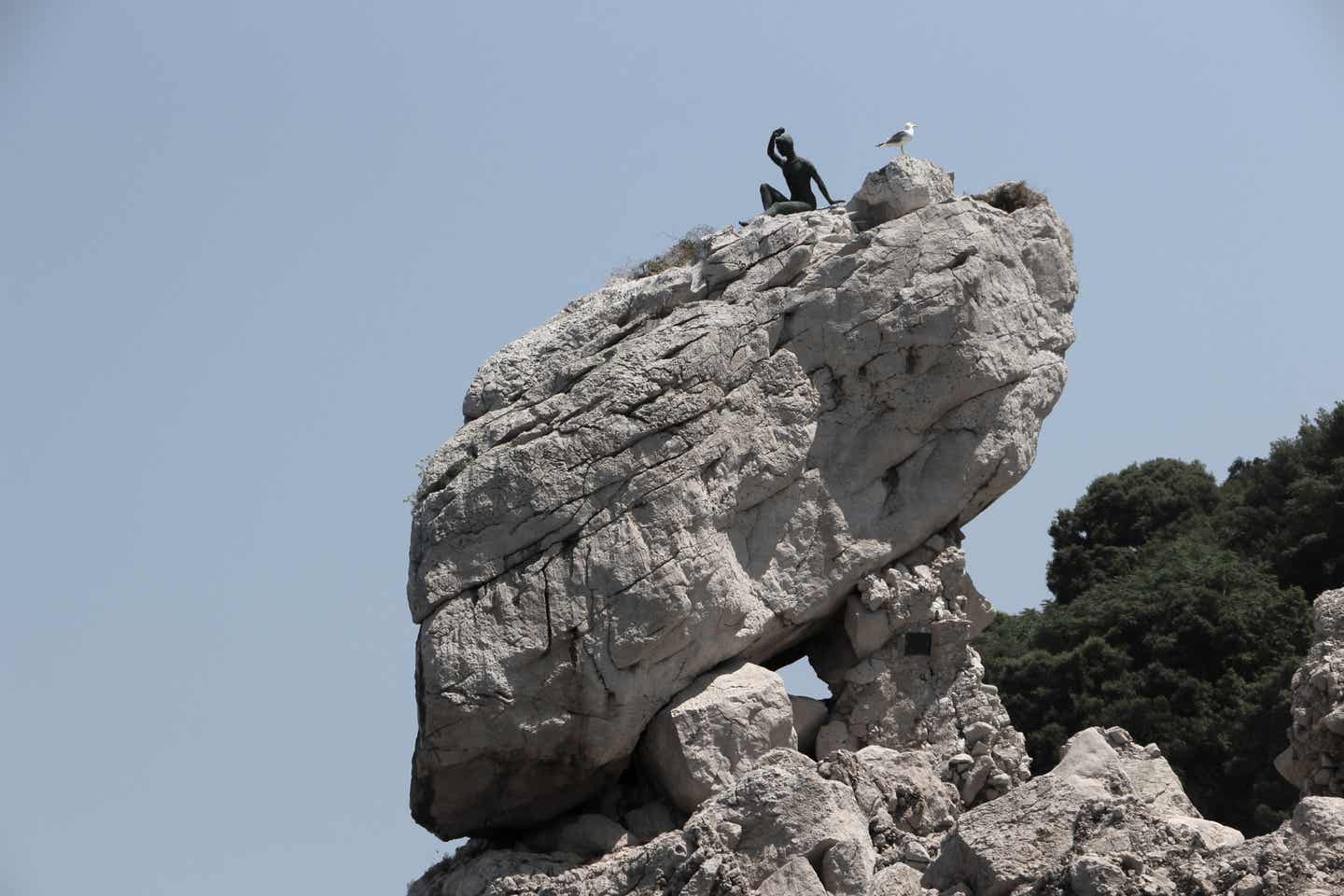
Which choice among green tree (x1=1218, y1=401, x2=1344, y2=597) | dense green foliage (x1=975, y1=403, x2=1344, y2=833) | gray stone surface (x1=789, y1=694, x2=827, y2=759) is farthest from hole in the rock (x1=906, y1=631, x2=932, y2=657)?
green tree (x1=1218, y1=401, x2=1344, y2=597)

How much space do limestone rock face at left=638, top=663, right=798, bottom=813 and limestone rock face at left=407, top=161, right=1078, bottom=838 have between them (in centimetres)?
25

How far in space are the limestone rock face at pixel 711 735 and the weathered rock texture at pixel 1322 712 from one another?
4597 millimetres

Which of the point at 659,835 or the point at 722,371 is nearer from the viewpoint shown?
the point at 659,835

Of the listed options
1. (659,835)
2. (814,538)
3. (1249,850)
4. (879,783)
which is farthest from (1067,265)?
(1249,850)

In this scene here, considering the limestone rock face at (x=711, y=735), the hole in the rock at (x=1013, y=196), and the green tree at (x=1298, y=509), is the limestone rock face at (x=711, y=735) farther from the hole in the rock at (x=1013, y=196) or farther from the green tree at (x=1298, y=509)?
the green tree at (x=1298, y=509)

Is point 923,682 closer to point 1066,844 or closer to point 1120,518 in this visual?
point 1066,844

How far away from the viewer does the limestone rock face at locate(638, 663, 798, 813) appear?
22.5 m

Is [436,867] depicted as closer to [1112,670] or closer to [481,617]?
[481,617]

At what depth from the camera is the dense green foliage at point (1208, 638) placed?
106 feet

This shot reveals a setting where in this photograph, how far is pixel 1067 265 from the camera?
82.8 ft

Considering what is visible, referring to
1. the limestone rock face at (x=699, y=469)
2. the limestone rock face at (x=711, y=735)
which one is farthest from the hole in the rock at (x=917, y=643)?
the limestone rock face at (x=711, y=735)

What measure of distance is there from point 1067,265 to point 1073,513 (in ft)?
53.5

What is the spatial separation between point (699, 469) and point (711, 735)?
2.46 m

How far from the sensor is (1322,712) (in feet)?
70.0
